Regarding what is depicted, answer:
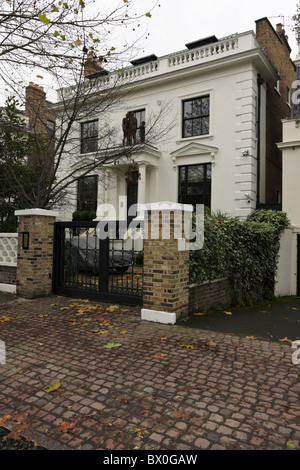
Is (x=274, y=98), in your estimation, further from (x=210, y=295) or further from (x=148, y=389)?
(x=148, y=389)

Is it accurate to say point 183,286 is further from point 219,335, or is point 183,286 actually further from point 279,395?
point 279,395

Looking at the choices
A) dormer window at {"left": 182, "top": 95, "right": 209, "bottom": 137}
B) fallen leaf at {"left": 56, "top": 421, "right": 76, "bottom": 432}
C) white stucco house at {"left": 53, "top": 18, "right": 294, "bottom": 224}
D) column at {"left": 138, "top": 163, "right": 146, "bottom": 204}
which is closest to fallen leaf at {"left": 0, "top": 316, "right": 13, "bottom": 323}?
fallen leaf at {"left": 56, "top": 421, "right": 76, "bottom": 432}

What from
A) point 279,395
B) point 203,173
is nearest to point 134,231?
point 279,395

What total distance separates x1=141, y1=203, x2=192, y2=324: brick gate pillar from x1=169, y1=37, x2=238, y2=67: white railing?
11088 mm

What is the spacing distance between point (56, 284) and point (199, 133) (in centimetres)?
976

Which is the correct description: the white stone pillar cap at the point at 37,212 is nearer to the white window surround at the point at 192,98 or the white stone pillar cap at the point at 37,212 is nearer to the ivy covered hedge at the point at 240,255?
the ivy covered hedge at the point at 240,255

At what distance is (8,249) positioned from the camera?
24.6 feet

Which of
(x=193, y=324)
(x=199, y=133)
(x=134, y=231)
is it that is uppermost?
(x=199, y=133)

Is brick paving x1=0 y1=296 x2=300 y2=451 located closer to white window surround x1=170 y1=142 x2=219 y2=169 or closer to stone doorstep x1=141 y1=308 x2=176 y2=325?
stone doorstep x1=141 y1=308 x2=176 y2=325

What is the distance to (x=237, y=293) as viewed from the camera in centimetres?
728

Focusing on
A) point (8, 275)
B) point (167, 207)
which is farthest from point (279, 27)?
point (8, 275)

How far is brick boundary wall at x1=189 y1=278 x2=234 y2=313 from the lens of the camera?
575 cm

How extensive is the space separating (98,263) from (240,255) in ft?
10.5
